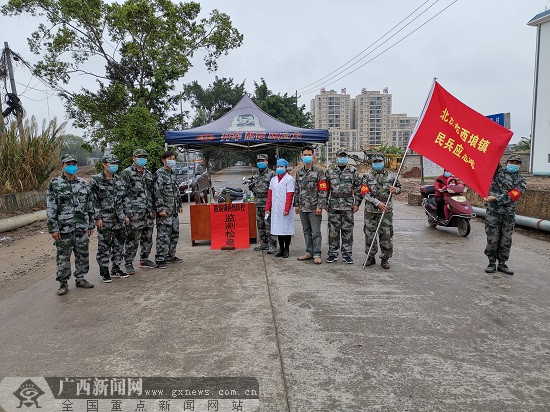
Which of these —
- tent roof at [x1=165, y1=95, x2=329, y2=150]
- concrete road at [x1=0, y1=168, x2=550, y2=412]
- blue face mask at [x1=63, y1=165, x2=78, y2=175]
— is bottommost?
concrete road at [x1=0, y1=168, x2=550, y2=412]

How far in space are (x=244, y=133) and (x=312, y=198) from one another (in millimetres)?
2560

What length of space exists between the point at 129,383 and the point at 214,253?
398 cm

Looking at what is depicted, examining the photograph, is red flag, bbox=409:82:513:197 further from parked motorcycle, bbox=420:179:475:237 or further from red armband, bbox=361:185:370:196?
parked motorcycle, bbox=420:179:475:237

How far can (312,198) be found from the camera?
226 inches

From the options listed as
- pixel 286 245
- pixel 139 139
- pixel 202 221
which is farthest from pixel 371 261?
pixel 139 139

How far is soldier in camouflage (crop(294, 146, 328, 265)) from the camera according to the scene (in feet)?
18.5

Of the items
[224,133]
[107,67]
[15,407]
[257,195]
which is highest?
[107,67]

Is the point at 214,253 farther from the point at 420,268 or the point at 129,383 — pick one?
the point at 129,383

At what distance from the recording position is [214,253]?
662 cm

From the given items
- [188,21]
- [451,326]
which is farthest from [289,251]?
[188,21]

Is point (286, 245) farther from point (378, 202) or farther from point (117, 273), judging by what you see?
point (117, 273)

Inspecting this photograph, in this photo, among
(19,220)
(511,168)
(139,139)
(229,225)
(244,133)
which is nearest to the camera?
(511,168)

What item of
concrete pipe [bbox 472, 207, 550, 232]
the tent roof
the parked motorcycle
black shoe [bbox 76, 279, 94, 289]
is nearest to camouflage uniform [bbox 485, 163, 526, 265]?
the parked motorcycle

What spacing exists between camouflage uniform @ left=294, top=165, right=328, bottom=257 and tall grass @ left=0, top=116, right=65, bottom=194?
8912 millimetres
